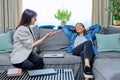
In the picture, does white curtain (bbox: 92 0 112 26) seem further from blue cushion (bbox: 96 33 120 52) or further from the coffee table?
the coffee table

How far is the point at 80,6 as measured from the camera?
5.29m

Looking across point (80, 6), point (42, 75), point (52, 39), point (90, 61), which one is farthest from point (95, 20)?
point (42, 75)

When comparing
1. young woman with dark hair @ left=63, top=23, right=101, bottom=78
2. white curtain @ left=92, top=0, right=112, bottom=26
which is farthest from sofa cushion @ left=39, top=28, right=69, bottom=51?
white curtain @ left=92, top=0, right=112, bottom=26

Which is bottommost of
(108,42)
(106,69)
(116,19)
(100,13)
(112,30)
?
(106,69)

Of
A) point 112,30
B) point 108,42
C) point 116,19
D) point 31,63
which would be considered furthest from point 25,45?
point 116,19

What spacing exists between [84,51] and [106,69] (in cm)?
85

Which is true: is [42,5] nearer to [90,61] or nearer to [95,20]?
[95,20]

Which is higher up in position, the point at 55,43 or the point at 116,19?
the point at 116,19

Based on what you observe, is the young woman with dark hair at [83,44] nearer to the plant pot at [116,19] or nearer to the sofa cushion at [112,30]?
the sofa cushion at [112,30]

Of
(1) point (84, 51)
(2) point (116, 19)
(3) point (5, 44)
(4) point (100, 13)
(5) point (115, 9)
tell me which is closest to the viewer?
(1) point (84, 51)

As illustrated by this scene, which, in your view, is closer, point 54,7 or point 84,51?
point 84,51

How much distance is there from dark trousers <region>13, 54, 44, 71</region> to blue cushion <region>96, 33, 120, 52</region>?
3.76 ft

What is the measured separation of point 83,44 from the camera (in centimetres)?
394

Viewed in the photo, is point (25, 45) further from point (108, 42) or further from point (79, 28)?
point (108, 42)
